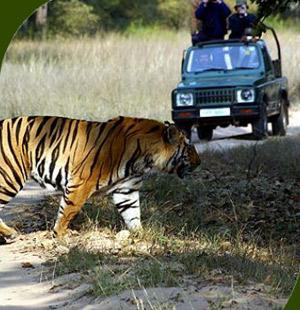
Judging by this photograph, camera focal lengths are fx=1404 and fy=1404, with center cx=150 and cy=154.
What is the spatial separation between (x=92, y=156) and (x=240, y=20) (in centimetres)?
160

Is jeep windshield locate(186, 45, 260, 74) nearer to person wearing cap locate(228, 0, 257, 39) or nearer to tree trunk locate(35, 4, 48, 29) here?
person wearing cap locate(228, 0, 257, 39)

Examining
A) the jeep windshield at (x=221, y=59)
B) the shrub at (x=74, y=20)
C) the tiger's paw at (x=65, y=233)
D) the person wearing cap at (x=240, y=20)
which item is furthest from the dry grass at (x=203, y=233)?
the shrub at (x=74, y=20)

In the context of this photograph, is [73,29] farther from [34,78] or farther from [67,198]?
[67,198]

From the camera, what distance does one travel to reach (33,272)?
10.1 meters

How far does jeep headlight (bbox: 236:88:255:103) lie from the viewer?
10539 millimetres

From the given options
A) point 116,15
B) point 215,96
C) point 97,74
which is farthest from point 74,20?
point 215,96

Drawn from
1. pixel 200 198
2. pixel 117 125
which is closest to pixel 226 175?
pixel 200 198

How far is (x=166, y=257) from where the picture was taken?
9.99 meters

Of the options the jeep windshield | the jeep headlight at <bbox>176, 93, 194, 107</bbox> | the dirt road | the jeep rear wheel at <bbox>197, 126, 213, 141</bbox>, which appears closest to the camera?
the dirt road

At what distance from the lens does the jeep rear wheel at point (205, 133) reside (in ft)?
34.0

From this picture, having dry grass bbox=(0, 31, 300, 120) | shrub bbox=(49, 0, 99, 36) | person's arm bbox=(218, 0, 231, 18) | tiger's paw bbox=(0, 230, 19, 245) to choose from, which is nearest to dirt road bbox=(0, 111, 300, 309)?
tiger's paw bbox=(0, 230, 19, 245)

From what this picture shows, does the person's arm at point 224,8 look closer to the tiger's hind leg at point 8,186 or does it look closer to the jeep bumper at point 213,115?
the jeep bumper at point 213,115

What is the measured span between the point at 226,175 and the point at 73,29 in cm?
166

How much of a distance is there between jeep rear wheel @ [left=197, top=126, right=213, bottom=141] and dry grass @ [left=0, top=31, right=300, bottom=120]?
304mm
